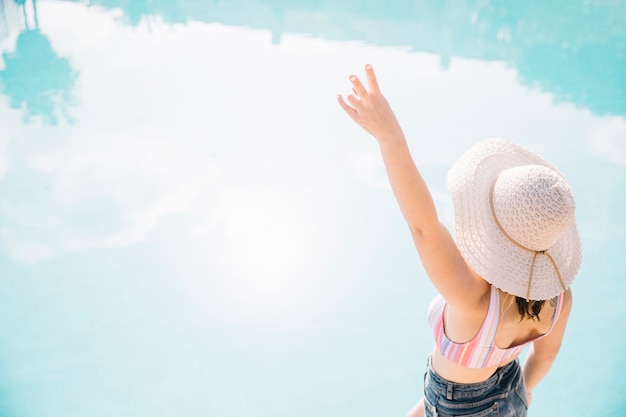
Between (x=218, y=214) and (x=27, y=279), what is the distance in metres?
1.19

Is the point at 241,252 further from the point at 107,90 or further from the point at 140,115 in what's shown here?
the point at 107,90

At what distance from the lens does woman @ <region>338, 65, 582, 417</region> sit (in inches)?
Answer: 44.7

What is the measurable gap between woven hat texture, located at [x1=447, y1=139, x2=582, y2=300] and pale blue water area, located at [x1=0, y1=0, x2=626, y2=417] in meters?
1.76

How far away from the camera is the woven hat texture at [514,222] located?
1.22 m

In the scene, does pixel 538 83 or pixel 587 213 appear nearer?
pixel 587 213

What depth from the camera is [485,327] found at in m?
1.33

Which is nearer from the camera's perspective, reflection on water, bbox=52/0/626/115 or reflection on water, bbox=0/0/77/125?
reflection on water, bbox=0/0/77/125

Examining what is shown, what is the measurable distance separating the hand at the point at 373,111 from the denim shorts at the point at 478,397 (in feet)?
2.58

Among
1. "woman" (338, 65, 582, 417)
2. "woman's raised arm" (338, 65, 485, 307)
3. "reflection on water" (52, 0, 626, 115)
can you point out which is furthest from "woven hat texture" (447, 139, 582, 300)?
"reflection on water" (52, 0, 626, 115)

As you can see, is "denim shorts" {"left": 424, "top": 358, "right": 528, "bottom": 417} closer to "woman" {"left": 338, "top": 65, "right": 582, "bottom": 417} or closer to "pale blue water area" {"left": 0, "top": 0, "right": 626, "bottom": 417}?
"woman" {"left": 338, "top": 65, "right": 582, "bottom": 417}

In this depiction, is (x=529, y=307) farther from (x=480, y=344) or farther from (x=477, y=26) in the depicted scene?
(x=477, y=26)

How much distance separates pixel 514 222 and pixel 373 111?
0.41 meters

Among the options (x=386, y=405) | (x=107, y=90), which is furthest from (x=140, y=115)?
(x=386, y=405)

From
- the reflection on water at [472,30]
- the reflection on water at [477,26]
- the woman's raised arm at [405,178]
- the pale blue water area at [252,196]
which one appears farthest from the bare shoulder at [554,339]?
the reflection on water at [477,26]
